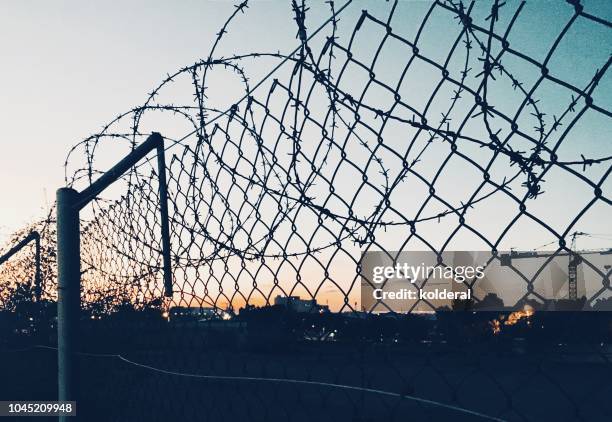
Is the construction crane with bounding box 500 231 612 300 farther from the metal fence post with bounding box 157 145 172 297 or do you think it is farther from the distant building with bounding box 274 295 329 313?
the metal fence post with bounding box 157 145 172 297

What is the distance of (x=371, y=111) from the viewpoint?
1565 millimetres

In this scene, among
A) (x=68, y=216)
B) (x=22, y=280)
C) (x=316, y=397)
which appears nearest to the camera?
(x=68, y=216)

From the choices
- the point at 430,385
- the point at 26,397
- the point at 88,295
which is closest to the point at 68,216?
the point at 88,295

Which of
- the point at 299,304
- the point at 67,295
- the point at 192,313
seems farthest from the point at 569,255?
the point at 67,295

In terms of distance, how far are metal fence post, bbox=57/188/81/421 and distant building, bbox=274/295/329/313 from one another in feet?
4.00

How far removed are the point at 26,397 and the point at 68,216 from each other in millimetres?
2951

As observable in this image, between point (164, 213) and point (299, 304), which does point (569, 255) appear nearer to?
point (299, 304)

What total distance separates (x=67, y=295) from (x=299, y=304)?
1.33 m

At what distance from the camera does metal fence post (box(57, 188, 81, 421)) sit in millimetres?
2820

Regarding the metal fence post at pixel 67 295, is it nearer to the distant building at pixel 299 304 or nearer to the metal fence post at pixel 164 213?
the metal fence post at pixel 164 213

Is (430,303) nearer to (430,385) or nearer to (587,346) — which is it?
(587,346)

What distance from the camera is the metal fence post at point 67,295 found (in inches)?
111

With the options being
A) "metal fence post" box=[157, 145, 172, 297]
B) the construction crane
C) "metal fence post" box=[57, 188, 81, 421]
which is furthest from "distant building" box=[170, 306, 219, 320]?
the construction crane

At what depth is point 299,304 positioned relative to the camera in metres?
2.05
